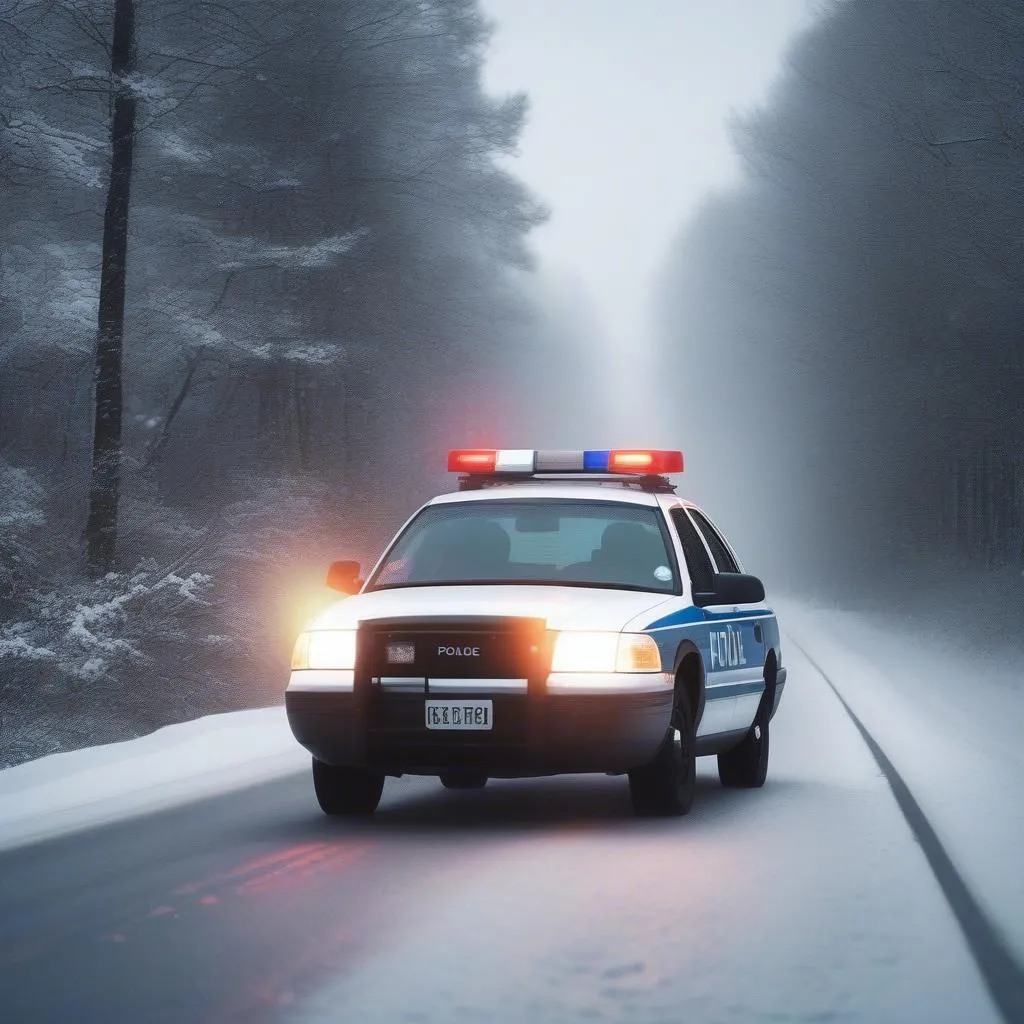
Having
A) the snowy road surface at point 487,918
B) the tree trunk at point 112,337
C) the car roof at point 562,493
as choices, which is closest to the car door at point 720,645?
the car roof at point 562,493

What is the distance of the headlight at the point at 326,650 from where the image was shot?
32.2ft

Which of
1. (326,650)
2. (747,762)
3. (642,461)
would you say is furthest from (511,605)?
(747,762)

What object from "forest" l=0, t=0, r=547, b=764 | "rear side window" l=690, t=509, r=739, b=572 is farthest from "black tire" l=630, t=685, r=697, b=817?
"forest" l=0, t=0, r=547, b=764

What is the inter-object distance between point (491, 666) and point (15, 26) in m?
21.0

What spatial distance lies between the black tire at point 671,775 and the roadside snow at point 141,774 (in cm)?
275

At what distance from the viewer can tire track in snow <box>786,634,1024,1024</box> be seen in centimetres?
598

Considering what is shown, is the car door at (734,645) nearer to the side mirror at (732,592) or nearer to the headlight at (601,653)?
the side mirror at (732,592)

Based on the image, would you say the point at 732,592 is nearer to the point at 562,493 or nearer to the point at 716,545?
the point at 562,493

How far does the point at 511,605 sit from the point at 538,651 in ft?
1.35

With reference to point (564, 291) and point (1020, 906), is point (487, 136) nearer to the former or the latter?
point (1020, 906)

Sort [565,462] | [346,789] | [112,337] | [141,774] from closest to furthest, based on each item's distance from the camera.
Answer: [346,789]
[141,774]
[565,462]
[112,337]

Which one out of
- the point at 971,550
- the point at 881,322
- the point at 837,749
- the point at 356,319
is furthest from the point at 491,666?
the point at 971,550

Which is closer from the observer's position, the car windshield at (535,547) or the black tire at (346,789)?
the black tire at (346,789)

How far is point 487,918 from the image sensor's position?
24.0 ft
